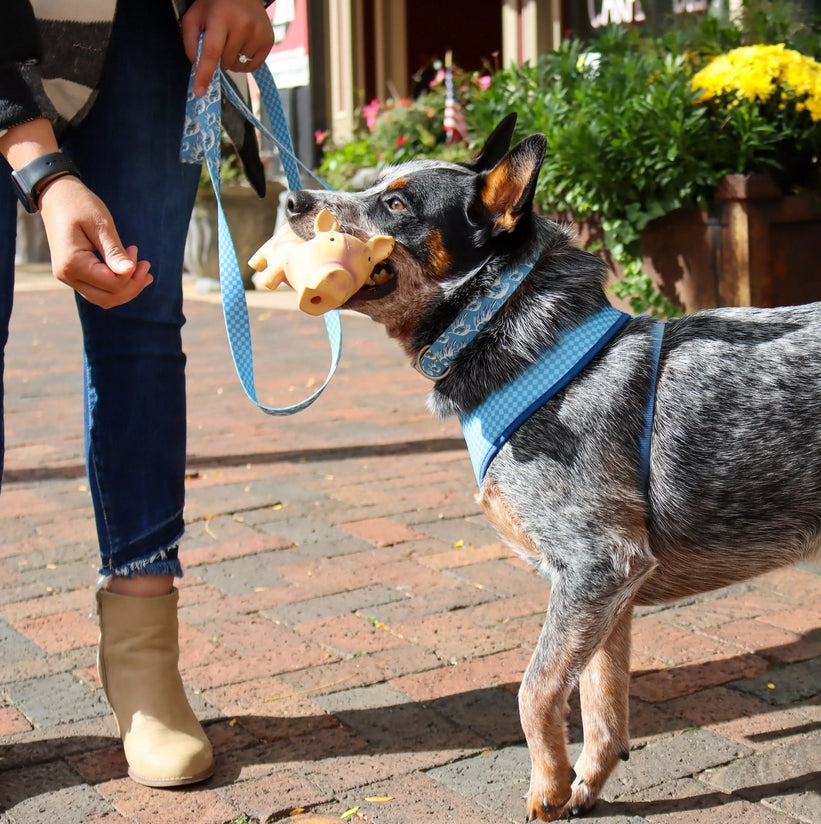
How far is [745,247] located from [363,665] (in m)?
2.94

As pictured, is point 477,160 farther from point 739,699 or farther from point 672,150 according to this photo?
point 672,150

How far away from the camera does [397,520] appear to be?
438 centimetres

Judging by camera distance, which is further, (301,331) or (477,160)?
(301,331)

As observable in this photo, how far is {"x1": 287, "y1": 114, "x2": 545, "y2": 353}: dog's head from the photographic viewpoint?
262cm

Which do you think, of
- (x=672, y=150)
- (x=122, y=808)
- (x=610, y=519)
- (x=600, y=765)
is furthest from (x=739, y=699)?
(x=672, y=150)

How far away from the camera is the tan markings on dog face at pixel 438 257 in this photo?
264cm

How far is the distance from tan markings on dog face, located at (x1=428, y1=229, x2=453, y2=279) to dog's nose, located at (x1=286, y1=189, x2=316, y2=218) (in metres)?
0.32

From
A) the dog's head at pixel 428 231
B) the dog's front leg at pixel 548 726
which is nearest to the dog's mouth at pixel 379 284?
the dog's head at pixel 428 231

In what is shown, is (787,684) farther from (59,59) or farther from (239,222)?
(239,222)

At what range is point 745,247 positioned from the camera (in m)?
5.04

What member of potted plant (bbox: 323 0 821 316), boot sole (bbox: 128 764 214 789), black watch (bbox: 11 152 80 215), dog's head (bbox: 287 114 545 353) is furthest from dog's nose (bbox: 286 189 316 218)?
potted plant (bbox: 323 0 821 316)

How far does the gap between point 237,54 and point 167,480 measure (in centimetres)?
105

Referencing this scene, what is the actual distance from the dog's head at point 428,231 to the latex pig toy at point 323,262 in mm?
87

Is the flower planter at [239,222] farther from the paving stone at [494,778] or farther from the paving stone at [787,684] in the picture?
the paving stone at [494,778]
